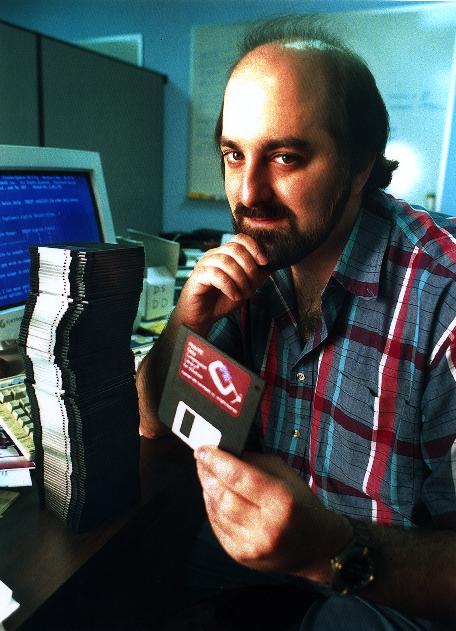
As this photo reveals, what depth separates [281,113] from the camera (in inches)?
29.8

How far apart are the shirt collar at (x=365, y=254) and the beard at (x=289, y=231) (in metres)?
0.04

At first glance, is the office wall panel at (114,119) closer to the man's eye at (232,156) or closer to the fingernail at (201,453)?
the man's eye at (232,156)

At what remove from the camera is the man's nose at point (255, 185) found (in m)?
0.78

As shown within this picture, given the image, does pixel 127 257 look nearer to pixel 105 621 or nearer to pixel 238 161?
pixel 238 161

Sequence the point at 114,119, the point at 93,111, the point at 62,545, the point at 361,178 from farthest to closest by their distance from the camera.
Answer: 1. the point at 114,119
2. the point at 93,111
3. the point at 361,178
4. the point at 62,545

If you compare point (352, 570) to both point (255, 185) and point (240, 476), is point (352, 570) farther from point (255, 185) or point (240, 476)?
point (255, 185)

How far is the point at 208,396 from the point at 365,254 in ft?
1.36

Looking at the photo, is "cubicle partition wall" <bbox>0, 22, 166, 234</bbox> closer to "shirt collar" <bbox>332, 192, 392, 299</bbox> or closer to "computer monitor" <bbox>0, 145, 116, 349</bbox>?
"computer monitor" <bbox>0, 145, 116, 349</bbox>

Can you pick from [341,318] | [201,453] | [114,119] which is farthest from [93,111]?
[201,453]

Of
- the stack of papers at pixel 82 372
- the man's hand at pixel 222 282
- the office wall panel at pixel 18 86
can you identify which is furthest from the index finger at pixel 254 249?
the office wall panel at pixel 18 86

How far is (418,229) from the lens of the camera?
2.56 feet

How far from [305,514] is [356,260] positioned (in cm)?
44

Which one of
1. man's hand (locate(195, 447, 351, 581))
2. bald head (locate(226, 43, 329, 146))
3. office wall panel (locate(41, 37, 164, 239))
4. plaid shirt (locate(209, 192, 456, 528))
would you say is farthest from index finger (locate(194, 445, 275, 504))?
office wall panel (locate(41, 37, 164, 239))

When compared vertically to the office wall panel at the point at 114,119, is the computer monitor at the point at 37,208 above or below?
below
